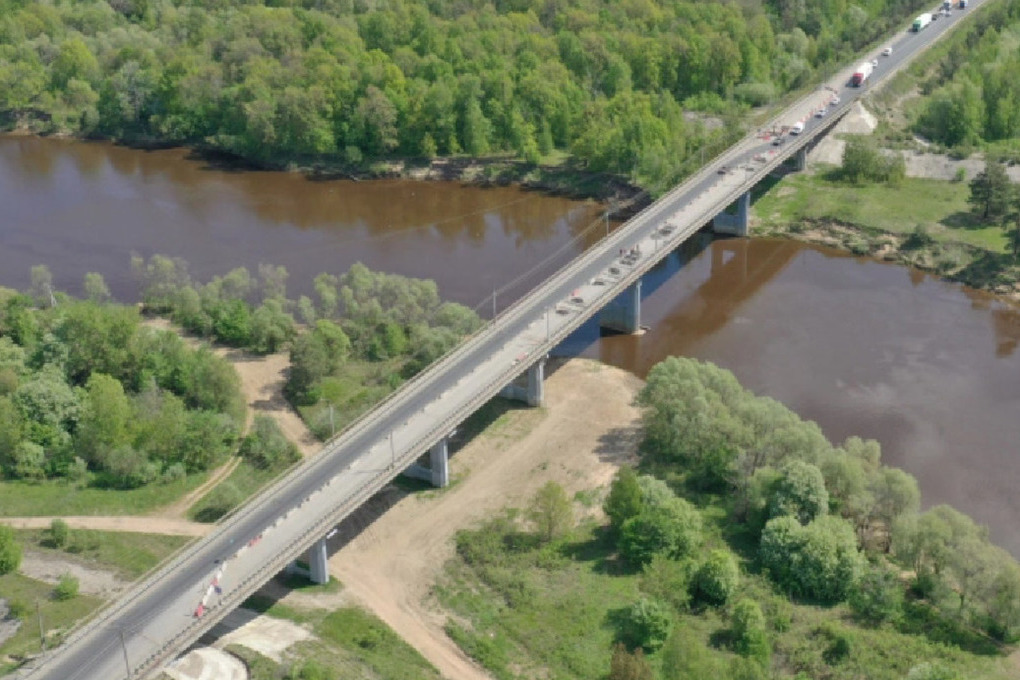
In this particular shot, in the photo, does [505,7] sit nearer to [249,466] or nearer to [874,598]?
[249,466]

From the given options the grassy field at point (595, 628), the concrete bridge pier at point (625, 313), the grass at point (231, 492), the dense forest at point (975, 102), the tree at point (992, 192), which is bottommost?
the grassy field at point (595, 628)

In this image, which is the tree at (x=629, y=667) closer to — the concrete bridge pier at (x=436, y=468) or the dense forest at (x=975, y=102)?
the concrete bridge pier at (x=436, y=468)

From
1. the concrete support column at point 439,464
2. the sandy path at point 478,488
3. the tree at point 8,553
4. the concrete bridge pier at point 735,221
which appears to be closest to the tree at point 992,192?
the concrete bridge pier at point 735,221

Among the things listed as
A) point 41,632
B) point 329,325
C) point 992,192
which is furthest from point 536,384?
point 992,192

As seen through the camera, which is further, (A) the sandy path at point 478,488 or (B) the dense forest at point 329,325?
(B) the dense forest at point 329,325

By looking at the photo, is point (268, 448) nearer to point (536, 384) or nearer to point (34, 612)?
point (34, 612)

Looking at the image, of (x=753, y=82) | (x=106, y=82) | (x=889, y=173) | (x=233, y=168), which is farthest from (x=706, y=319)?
(x=106, y=82)
